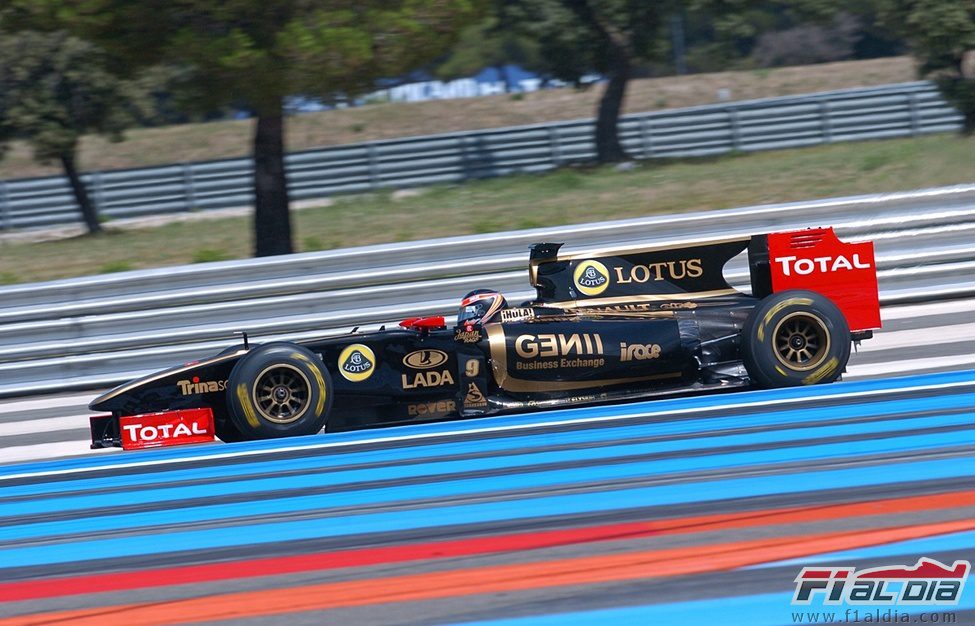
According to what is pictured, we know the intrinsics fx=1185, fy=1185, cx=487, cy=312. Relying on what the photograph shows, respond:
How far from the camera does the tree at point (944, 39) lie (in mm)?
21641

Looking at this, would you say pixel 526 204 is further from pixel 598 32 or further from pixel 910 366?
pixel 598 32

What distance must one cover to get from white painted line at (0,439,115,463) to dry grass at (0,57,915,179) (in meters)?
22.1

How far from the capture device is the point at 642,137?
79.2ft

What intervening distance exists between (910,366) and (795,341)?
1121 mm

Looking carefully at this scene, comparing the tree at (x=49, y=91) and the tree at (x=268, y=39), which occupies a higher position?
the tree at (x=49, y=91)

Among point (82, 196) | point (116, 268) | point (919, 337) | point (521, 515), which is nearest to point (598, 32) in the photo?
point (82, 196)

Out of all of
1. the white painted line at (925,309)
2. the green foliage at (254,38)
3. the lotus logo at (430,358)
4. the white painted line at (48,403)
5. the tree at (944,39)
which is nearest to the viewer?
the lotus logo at (430,358)

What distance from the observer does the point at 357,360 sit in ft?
20.0

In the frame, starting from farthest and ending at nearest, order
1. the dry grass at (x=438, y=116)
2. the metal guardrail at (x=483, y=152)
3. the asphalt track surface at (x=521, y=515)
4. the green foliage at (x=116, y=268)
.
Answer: the dry grass at (x=438, y=116)
the metal guardrail at (x=483, y=152)
the green foliage at (x=116, y=268)
the asphalt track surface at (x=521, y=515)

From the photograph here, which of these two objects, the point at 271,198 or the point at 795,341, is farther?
the point at 271,198

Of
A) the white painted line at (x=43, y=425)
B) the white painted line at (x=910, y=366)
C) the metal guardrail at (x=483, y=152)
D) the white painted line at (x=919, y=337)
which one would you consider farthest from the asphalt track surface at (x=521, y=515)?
the metal guardrail at (x=483, y=152)

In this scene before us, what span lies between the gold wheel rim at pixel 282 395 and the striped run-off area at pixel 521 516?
17 centimetres

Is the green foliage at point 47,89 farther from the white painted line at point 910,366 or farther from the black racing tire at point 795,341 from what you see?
the black racing tire at point 795,341

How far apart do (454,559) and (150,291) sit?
4916 mm
